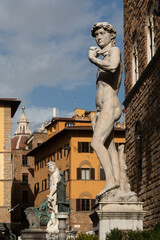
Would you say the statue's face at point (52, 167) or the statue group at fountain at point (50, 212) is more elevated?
the statue's face at point (52, 167)

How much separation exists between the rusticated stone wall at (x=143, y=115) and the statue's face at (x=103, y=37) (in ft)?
29.4

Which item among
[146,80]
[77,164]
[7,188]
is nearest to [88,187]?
[77,164]

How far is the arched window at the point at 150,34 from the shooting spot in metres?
21.5

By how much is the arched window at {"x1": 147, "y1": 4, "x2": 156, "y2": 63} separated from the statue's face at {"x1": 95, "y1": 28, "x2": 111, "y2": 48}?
1125 centimetres

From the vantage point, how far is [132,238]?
27.4ft

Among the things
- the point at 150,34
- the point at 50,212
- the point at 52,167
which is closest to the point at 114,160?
the point at 52,167

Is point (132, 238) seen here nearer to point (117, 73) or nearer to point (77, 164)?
point (117, 73)

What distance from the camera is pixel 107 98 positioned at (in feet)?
32.5

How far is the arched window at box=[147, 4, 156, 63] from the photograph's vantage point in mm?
21484

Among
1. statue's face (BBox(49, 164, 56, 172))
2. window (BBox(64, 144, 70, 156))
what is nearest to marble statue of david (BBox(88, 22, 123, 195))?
statue's face (BBox(49, 164, 56, 172))

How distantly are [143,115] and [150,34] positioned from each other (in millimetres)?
3187

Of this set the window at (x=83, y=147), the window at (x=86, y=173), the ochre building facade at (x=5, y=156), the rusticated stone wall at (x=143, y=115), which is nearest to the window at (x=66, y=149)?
the window at (x=83, y=147)

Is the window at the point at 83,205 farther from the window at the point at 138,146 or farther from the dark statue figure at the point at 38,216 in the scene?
the dark statue figure at the point at 38,216

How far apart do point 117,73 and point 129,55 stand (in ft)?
50.6
